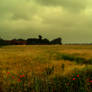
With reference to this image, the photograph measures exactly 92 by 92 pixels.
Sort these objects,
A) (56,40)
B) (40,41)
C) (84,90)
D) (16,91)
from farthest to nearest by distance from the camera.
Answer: (56,40), (40,41), (16,91), (84,90)

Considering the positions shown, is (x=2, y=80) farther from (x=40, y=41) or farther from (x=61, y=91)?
(x=40, y=41)

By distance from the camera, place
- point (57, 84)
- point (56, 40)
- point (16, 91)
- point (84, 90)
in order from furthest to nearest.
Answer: point (56, 40), point (57, 84), point (16, 91), point (84, 90)

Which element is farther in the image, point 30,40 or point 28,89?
point 30,40

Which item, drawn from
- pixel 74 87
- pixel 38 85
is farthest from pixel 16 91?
pixel 74 87

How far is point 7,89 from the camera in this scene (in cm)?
404

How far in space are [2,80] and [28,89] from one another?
1.11 meters

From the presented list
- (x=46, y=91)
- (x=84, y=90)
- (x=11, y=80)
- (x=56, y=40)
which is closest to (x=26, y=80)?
(x=11, y=80)

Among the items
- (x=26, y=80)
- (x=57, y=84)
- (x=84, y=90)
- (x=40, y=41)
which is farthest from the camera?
(x=40, y=41)

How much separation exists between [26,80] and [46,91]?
3.12 feet

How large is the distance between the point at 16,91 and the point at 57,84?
44.2 inches

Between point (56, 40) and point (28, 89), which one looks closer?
point (28, 89)

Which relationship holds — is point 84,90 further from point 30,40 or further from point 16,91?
point 30,40

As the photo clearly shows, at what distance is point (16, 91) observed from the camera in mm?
3883

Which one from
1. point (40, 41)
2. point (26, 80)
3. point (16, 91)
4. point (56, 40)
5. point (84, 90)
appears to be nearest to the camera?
point (84, 90)
